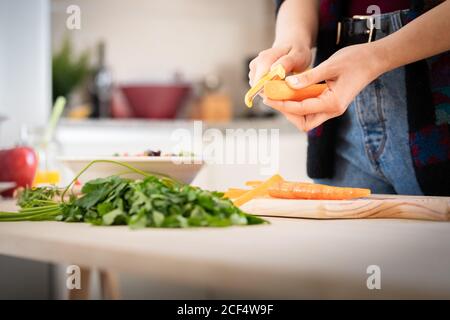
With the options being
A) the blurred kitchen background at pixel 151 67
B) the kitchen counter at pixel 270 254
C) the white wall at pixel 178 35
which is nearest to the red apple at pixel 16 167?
the kitchen counter at pixel 270 254

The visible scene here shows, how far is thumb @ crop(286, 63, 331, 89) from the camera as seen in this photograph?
34.7 inches

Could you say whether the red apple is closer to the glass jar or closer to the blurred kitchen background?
the glass jar

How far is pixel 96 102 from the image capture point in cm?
346

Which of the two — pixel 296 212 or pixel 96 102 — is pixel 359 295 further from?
pixel 96 102

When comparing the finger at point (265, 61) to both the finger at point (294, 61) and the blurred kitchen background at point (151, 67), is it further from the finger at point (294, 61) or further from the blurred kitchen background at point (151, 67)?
the blurred kitchen background at point (151, 67)

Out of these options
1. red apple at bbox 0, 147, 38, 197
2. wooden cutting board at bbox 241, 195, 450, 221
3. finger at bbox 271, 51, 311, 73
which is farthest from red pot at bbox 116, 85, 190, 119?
wooden cutting board at bbox 241, 195, 450, 221

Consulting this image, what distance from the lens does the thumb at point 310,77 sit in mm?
881

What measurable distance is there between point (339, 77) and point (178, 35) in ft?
9.34

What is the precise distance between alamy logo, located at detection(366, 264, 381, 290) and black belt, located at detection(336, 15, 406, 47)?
694 mm

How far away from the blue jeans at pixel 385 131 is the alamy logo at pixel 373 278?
25.5 inches

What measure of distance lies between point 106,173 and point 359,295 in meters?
0.67

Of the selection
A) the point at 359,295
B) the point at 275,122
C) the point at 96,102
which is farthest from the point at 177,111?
the point at 359,295

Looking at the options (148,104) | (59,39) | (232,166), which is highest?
(59,39)

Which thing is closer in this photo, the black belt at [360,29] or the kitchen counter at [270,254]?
the kitchen counter at [270,254]
